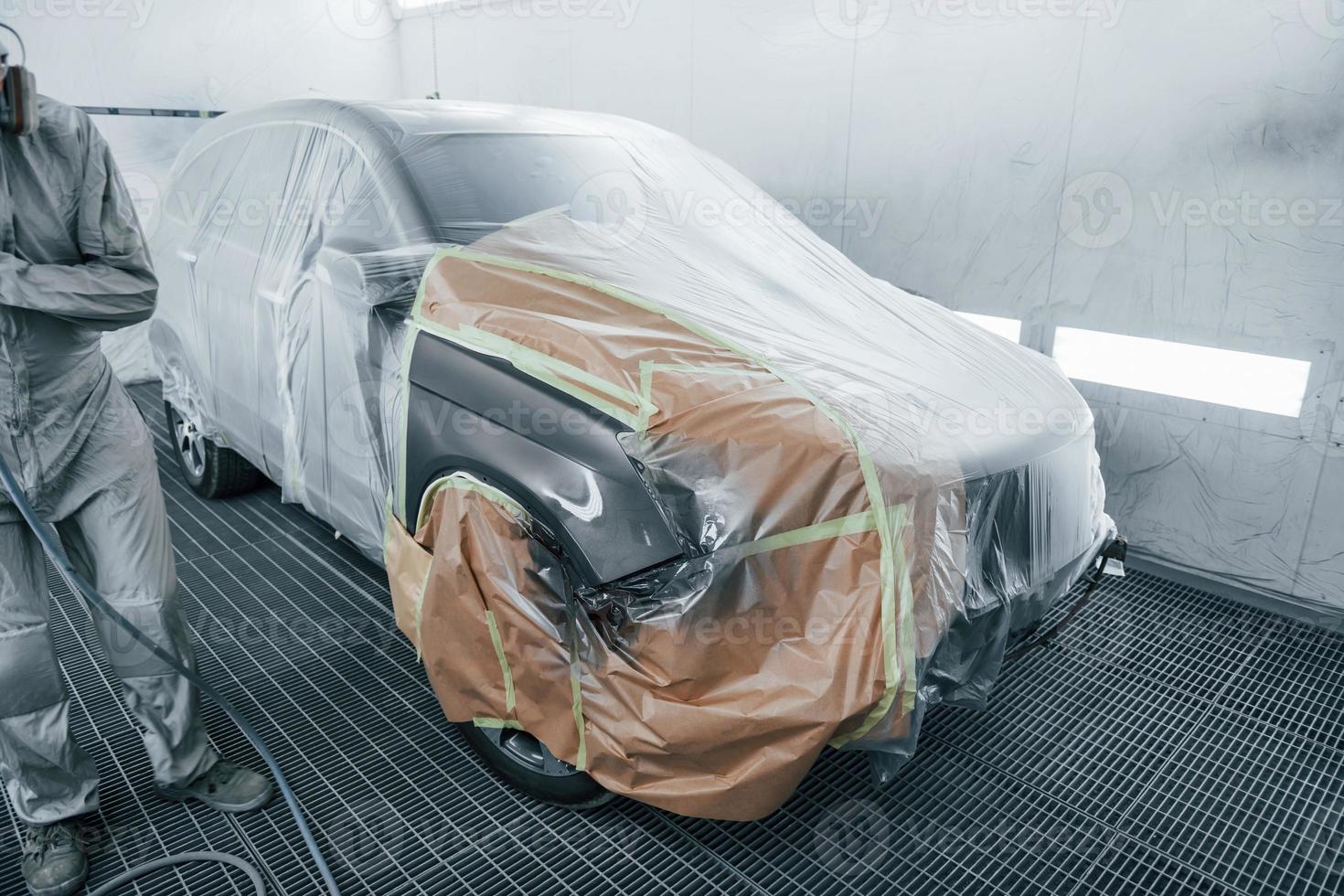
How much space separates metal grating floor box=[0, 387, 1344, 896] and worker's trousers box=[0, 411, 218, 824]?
6.4 inches

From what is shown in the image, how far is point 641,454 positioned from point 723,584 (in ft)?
0.91

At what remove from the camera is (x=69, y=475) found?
5.96 feet

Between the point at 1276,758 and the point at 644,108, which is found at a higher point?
the point at 644,108

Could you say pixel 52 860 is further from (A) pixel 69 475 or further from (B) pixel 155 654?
(A) pixel 69 475

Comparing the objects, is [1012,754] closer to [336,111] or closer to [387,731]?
[387,731]

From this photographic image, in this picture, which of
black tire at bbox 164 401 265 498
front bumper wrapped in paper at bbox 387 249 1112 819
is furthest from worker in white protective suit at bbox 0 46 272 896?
black tire at bbox 164 401 265 498

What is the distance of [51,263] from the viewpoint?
68.8 inches

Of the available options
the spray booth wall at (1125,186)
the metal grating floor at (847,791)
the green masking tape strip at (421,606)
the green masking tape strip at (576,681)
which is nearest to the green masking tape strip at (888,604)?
the green masking tape strip at (576,681)

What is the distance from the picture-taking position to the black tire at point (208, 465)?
3504 millimetres

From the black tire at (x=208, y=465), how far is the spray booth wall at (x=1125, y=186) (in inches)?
107

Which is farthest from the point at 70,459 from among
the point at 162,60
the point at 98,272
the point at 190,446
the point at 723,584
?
the point at 162,60

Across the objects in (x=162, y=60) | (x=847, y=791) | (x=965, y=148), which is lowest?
(x=847, y=791)

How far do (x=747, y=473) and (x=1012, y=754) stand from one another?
1.34 m

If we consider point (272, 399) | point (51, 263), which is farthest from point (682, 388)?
point (272, 399)
